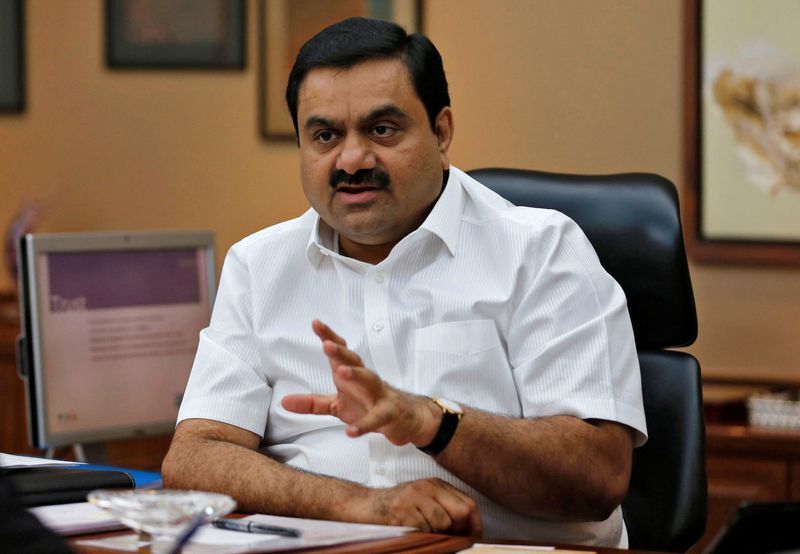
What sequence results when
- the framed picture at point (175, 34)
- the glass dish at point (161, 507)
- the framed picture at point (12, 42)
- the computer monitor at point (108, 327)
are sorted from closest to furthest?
the glass dish at point (161, 507), the computer monitor at point (108, 327), the framed picture at point (175, 34), the framed picture at point (12, 42)

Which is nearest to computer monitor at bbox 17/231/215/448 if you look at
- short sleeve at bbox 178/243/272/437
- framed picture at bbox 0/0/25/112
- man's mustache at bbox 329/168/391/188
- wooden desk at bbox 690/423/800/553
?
short sleeve at bbox 178/243/272/437

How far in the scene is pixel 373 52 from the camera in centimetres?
179

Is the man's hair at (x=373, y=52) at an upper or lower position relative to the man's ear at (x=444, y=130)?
upper

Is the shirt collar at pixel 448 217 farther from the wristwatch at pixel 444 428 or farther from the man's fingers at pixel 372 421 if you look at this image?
the man's fingers at pixel 372 421

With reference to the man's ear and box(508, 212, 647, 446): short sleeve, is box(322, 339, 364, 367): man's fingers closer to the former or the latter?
box(508, 212, 647, 446): short sleeve

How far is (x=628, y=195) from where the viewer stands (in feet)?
6.47

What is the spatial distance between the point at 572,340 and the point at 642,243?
31cm

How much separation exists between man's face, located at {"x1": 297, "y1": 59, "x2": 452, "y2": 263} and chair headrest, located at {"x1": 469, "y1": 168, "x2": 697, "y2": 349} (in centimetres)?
30

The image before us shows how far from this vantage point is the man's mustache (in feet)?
5.87

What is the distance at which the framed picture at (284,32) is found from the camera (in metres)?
3.68

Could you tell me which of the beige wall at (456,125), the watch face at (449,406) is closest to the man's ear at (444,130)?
the watch face at (449,406)

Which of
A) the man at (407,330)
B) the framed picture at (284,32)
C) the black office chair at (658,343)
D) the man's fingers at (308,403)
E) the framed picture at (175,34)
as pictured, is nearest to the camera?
the man's fingers at (308,403)

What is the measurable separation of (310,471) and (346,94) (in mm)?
563

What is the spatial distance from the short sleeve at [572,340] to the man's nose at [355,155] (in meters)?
0.27
